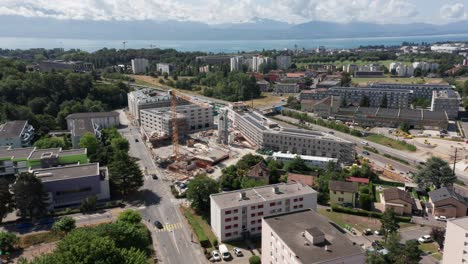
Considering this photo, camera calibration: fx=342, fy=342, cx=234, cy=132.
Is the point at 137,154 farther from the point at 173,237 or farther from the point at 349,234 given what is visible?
the point at 349,234

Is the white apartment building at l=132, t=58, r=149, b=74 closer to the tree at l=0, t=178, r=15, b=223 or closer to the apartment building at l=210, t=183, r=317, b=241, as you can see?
the tree at l=0, t=178, r=15, b=223

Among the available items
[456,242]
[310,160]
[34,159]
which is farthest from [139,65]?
[456,242]

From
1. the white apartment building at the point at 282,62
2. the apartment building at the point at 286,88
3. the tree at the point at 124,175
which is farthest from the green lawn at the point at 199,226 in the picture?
the white apartment building at the point at 282,62

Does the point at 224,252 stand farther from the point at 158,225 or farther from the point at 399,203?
the point at 399,203

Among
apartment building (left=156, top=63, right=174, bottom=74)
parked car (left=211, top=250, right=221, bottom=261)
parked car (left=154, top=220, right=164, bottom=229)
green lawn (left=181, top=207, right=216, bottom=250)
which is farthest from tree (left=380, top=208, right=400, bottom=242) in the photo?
apartment building (left=156, top=63, right=174, bottom=74)

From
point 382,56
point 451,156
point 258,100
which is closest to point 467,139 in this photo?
point 451,156

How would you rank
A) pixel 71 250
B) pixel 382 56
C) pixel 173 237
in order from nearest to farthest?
pixel 71 250, pixel 173 237, pixel 382 56
